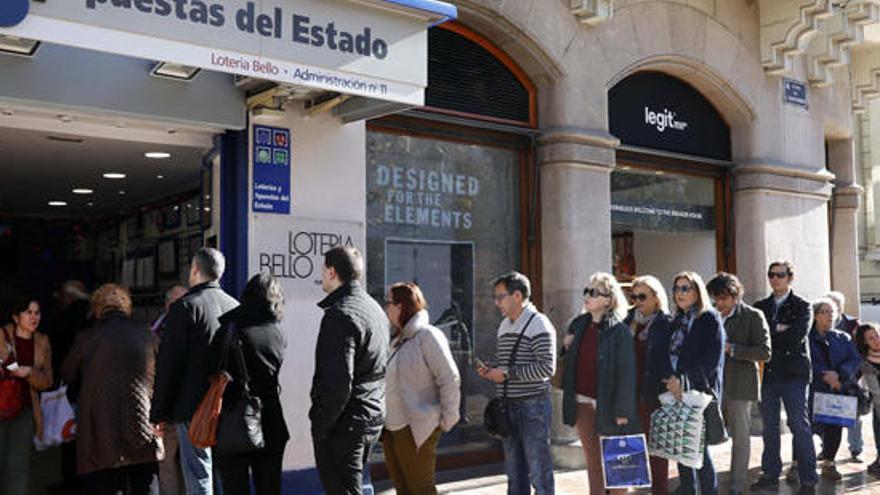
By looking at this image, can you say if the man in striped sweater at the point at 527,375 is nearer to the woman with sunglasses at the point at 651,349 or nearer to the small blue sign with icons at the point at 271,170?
the woman with sunglasses at the point at 651,349

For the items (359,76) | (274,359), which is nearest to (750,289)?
(359,76)

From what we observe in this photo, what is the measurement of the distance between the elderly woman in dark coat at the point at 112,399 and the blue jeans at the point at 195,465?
0.54m

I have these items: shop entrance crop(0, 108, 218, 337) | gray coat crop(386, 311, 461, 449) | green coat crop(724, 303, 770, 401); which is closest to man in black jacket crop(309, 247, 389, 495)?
gray coat crop(386, 311, 461, 449)

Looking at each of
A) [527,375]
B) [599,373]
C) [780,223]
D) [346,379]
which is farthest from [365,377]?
[780,223]

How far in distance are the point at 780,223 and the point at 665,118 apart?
234cm

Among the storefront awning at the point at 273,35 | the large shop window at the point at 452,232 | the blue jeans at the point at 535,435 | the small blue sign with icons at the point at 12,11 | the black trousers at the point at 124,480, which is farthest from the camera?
the large shop window at the point at 452,232

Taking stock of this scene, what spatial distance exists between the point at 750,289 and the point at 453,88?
508 centimetres

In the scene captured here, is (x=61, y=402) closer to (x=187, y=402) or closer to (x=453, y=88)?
(x=187, y=402)

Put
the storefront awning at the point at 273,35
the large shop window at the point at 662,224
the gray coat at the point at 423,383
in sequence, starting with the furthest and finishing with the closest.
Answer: the large shop window at the point at 662,224, the gray coat at the point at 423,383, the storefront awning at the point at 273,35

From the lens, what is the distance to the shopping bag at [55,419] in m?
6.50

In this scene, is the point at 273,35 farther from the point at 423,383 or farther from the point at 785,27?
the point at 785,27

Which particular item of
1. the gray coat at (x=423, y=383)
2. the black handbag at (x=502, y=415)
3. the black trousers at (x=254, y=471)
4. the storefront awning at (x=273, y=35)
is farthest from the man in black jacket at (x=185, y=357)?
the black handbag at (x=502, y=415)

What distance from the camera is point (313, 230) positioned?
7.61 m

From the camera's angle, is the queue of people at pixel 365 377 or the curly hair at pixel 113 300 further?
the curly hair at pixel 113 300
